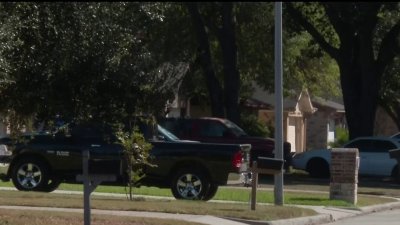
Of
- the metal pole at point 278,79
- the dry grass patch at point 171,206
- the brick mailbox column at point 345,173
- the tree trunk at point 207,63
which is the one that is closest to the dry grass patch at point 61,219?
the dry grass patch at point 171,206

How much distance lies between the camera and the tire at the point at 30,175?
858 inches

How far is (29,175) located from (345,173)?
730 cm

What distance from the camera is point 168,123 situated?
3050 cm

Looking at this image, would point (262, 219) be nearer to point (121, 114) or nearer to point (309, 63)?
point (121, 114)

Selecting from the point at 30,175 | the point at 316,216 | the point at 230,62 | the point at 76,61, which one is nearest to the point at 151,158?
the point at 30,175

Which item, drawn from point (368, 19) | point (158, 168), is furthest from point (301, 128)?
point (158, 168)

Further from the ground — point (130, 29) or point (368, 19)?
point (368, 19)

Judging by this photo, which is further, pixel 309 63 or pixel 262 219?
pixel 309 63

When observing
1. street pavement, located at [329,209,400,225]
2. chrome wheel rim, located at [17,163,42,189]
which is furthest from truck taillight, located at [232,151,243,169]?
chrome wheel rim, located at [17,163,42,189]

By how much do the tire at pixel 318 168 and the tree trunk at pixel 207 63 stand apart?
5.08 metres

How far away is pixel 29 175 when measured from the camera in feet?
Result: 71.9

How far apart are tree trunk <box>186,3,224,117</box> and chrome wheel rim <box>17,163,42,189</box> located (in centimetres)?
1470

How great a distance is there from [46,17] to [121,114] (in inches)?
86.3

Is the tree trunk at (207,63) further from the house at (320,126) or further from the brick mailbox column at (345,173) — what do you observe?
the house at (320,126)
